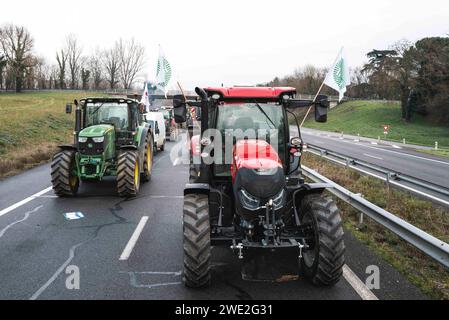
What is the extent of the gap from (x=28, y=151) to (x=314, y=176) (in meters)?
13.8

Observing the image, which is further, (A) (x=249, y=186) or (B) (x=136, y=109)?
(B) (x=136, y=109)

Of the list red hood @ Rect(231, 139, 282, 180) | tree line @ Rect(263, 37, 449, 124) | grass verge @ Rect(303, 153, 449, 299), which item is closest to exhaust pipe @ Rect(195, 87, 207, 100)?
red hood @ Rect(231, 139, 282, 180)

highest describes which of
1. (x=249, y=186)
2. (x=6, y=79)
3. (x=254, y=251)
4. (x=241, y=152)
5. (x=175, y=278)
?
(x=6, y=79)

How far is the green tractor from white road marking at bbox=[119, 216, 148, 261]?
2.18 m

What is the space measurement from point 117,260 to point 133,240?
3.07 ft

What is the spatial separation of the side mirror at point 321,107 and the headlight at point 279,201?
5.53 ft

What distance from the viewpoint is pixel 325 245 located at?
4812 millimetres

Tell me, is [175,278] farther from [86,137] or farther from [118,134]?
[118,134]

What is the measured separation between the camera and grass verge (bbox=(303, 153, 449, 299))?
17.4ft

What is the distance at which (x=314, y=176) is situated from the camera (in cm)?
1004

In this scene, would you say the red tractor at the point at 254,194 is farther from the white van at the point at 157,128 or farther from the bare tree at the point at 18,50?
the bare tree at the point at 18,50

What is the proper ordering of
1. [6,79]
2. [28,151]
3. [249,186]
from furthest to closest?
[6,79], [28,151], [249,186]

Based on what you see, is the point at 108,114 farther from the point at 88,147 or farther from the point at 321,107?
Result: the point at 321,107
